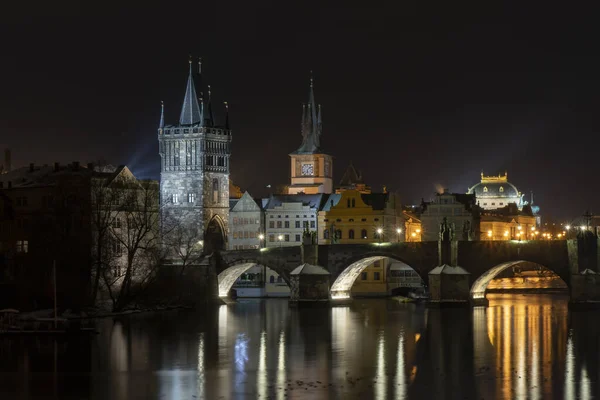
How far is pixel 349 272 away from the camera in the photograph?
11919cm

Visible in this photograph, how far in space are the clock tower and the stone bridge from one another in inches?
1735

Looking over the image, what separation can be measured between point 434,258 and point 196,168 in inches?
1493

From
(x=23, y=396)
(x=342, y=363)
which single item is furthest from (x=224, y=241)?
(x=23, y=396)

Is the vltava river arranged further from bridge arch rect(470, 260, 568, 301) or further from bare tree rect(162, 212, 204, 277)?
bare tree rect(162, 212, 204, 277)

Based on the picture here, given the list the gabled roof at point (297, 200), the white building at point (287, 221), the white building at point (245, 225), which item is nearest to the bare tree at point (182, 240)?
the white building at point (245, 225)

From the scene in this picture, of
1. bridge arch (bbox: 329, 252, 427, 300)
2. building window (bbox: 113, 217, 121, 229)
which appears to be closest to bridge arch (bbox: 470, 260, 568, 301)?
bridge arch (bbox: 329, 252, 427, 300)

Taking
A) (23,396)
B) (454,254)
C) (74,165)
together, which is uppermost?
(74,165)

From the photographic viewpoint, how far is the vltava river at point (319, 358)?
62.6 meters

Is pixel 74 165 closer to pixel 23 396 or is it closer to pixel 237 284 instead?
pixel 237 284

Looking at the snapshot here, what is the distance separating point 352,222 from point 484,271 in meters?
34.3

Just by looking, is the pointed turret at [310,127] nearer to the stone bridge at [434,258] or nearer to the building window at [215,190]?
the building window at [215,190]

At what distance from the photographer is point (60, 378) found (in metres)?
66.3

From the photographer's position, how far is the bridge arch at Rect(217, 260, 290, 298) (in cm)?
11888

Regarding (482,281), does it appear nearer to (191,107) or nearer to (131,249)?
(131,249)
